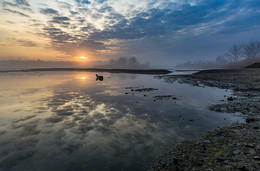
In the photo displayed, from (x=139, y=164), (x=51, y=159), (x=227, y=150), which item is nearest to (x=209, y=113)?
(x=227, y=150)

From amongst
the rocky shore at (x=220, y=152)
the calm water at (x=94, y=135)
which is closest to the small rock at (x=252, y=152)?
the rocky shore at (x=220, y=152)

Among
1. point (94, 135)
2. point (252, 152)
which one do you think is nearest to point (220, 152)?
point (252, 152)

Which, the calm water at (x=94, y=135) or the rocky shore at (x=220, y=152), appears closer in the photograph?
the rocky shore at (x=220, y=152)

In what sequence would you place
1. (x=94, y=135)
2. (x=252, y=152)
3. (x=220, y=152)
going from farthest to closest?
(x=94, y=135) → (x=220, y=152) → (x=252, y=152)

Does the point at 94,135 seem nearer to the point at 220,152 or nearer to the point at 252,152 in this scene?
the point at 220,152

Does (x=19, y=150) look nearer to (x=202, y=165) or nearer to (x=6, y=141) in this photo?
(x=6, y=141)

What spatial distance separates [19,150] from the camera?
6.88 m

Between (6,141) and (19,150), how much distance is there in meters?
1.66

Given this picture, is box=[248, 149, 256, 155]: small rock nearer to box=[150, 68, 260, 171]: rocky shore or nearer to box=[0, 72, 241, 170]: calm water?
box=[150, 68, 260, 171]: rocky shore

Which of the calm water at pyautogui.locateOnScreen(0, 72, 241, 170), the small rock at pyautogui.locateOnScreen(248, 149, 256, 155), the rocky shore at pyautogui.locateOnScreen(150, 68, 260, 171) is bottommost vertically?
the calm water at pyautogui.locateOnScreen(0, 72, 241, 170)

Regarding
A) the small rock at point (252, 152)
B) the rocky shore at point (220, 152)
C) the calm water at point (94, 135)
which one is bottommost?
the calm water at point (94, 135)

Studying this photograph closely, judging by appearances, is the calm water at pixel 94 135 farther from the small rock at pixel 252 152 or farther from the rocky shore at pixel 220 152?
the small rock at pixel 252 152

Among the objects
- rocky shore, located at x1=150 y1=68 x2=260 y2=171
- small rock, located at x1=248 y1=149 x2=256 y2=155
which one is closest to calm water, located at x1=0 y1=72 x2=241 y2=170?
rocky shore, located at x1=150 y1=68 x2=260 y2=171

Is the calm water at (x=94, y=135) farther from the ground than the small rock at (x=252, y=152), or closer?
closer
